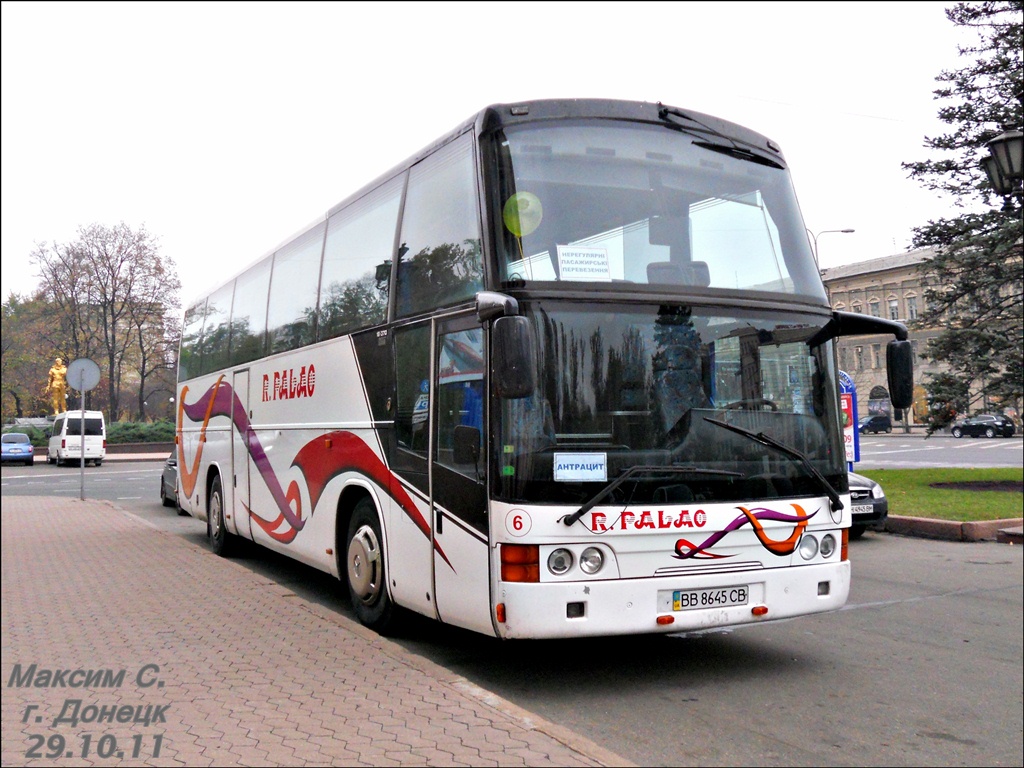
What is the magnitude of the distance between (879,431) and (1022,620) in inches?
1739

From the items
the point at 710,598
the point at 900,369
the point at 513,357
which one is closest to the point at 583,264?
the point at 513,357

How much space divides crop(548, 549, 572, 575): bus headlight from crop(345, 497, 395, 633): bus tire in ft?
6.66

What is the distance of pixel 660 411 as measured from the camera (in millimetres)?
5883

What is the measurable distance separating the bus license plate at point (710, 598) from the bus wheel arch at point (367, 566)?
7.81 feet

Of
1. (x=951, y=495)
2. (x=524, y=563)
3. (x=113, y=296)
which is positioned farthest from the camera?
(x=951, y=495)

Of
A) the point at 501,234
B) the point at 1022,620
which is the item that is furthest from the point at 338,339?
the point at 1022,620

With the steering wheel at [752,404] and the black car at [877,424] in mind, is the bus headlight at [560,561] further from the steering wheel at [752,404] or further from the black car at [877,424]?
the black car at [877,424]

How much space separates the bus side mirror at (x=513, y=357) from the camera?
531cm

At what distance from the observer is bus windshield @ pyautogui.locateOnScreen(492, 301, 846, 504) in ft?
A: 18.6

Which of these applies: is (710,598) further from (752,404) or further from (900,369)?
(900,369)

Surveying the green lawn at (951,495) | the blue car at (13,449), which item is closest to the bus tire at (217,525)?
the blue car at (13,449)

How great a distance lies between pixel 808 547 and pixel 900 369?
62.5 inches

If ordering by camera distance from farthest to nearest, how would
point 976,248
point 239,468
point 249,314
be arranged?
1. point 976,248
2. point 249,314
3. point 239,468

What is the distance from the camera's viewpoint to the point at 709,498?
5.87m
